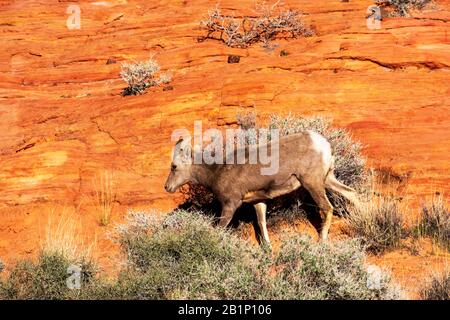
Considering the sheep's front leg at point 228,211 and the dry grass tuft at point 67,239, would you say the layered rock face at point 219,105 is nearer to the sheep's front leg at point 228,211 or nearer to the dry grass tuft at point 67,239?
the dry grass tuft at point 67,239

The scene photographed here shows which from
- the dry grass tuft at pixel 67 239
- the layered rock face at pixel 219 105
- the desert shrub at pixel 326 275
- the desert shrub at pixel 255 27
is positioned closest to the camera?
the desert shrub at pixel 326 275

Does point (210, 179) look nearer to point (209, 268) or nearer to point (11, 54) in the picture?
point (209, 268)

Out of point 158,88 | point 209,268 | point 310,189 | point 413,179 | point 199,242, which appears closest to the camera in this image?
point 209,268

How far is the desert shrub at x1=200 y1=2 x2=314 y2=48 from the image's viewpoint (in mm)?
19375

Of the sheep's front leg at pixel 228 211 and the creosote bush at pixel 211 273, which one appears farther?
the sheep's front leg at pixel 228 211

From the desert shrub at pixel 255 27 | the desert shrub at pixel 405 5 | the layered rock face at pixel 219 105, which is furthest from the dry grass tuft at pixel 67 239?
the desert shrub at pixel 405 5

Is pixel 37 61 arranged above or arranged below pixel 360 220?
above

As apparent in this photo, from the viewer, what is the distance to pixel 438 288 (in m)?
7.35

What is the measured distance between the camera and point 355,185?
10.8 meters

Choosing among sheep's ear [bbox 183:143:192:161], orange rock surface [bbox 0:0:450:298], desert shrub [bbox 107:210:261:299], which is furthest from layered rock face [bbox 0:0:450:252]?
desert shrub [bbox 107:210:261:299]

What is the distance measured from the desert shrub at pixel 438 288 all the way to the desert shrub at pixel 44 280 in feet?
14.4

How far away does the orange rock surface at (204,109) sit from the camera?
39.0 feet
